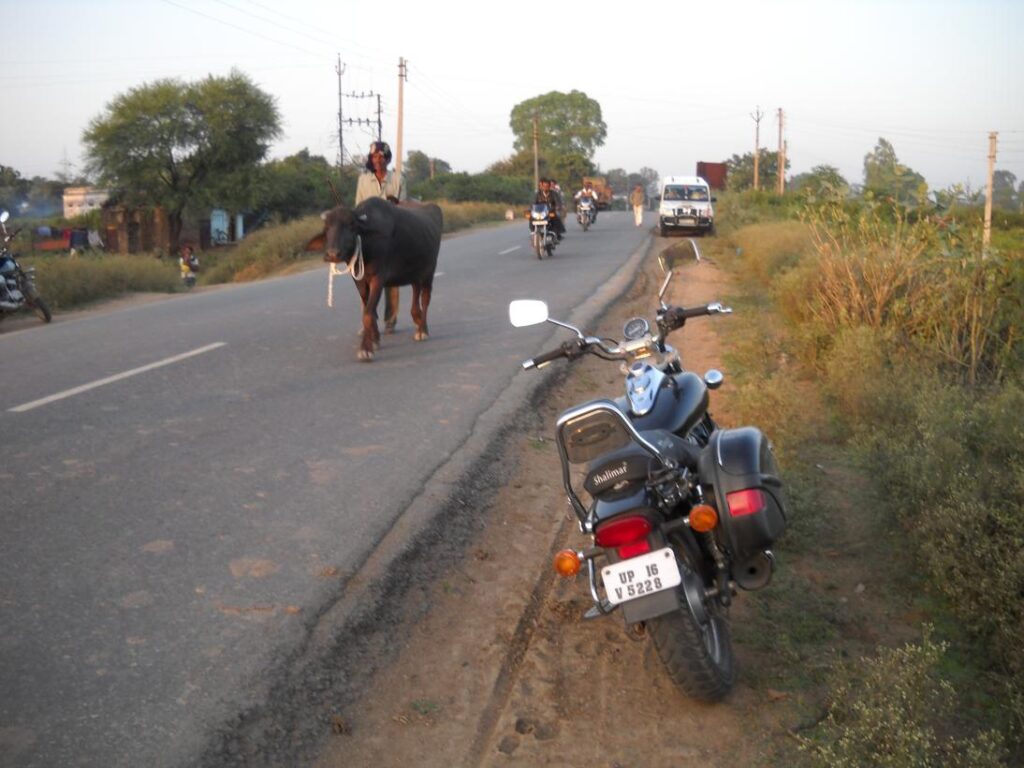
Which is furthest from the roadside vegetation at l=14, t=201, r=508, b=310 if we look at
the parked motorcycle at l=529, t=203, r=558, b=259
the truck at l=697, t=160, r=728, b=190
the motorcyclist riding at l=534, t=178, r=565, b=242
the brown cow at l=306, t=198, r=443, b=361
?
the truck at l=697, t=160, r=728, b=190

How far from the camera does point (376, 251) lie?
9930 mm

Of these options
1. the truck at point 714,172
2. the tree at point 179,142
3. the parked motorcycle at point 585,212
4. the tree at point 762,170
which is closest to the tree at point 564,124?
the tree at point 762,170

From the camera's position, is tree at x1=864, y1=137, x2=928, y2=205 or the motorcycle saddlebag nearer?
the motorcycle saddlebag

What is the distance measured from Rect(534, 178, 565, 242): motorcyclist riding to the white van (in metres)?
7.24

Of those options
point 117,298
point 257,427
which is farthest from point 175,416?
point 117,298

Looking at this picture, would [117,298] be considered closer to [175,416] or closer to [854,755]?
[175,416]

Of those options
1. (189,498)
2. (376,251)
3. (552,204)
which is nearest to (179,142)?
(552,204)

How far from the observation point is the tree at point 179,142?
4266 cm

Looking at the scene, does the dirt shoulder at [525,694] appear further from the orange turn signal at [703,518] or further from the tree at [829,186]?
the tree at [829,186]

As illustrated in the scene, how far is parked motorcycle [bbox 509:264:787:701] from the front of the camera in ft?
11.6

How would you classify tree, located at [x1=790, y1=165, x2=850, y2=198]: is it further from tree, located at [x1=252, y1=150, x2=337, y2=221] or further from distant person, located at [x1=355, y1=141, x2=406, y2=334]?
tree, located at [x1=252, y1=150, x2=337, y2=221]

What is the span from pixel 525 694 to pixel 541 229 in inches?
720

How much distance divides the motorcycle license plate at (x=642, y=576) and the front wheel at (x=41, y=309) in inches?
477

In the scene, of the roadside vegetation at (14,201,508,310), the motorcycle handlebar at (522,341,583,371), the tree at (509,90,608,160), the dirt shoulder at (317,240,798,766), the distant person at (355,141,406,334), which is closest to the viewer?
the dirt shoulder at (317,240,798,766)
